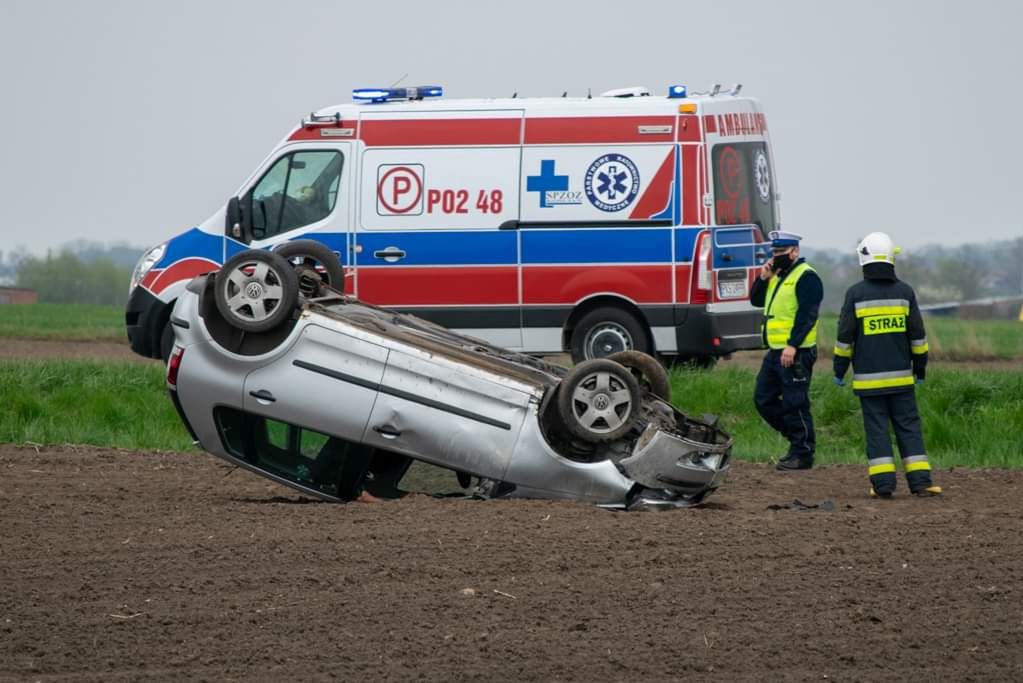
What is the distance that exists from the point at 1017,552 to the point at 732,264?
840cm

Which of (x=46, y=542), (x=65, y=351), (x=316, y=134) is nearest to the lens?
(x=46, y=542)

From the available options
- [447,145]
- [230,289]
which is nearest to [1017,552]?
[230,289]

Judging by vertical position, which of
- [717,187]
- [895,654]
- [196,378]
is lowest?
[895,654]

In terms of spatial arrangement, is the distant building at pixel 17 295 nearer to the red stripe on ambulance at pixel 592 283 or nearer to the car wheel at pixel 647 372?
the red stripe on ambulance at pixel 592 283

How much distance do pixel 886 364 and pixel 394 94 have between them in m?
8.06

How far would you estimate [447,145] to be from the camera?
1752cm

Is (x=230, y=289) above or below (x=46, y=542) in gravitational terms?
above

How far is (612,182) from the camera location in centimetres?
1719

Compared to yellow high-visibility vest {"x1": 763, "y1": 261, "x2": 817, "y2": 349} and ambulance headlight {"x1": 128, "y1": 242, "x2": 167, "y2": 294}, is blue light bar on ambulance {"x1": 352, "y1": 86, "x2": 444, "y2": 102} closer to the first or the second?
ambulance headlight {"x1": 128, "y1": 242, "x2": 167, "y2": 294}

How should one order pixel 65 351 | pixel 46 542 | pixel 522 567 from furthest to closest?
1. pixel 65 351
2. pixel 46 542
3. pixel 522 567

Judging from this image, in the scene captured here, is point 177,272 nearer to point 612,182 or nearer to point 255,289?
point 612,182

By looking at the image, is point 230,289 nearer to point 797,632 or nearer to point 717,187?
point 797,632

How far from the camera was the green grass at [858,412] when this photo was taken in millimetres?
14766

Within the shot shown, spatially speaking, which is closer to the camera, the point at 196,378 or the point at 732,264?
the point at 196,378
